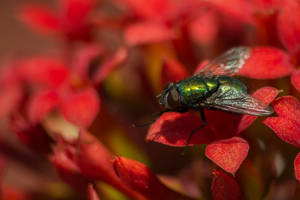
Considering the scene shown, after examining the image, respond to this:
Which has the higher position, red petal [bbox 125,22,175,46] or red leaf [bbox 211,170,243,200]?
red petal [bbox 125,22,175,46]

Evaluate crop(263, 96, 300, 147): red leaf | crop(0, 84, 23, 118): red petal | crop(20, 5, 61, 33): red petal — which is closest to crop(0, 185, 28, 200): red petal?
crop(0, 84, 23, 118): red petal

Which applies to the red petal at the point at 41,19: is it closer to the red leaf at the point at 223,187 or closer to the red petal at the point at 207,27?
the red petal at the point at 207,27

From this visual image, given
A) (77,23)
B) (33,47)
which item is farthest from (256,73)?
(33,47)

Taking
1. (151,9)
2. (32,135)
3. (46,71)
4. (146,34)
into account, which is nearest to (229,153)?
(146,34)

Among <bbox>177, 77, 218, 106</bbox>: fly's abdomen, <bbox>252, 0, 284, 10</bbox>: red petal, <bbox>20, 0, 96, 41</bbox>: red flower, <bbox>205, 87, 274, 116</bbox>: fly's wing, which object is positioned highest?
<bbox>20, 0, 96, 41</bbox>: red flower

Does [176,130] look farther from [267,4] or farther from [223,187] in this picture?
[267,4]

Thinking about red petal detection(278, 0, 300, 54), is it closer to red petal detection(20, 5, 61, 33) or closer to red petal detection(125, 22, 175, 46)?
red petal detection(125, 22, 175, 46)

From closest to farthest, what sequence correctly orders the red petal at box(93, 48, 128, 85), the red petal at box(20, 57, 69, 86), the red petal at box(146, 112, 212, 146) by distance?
the red petal at box(146, 112, 212, 146), the red petal at box(93, 48, 128, 85), the red petal at box(20, 57, 69, 86)
